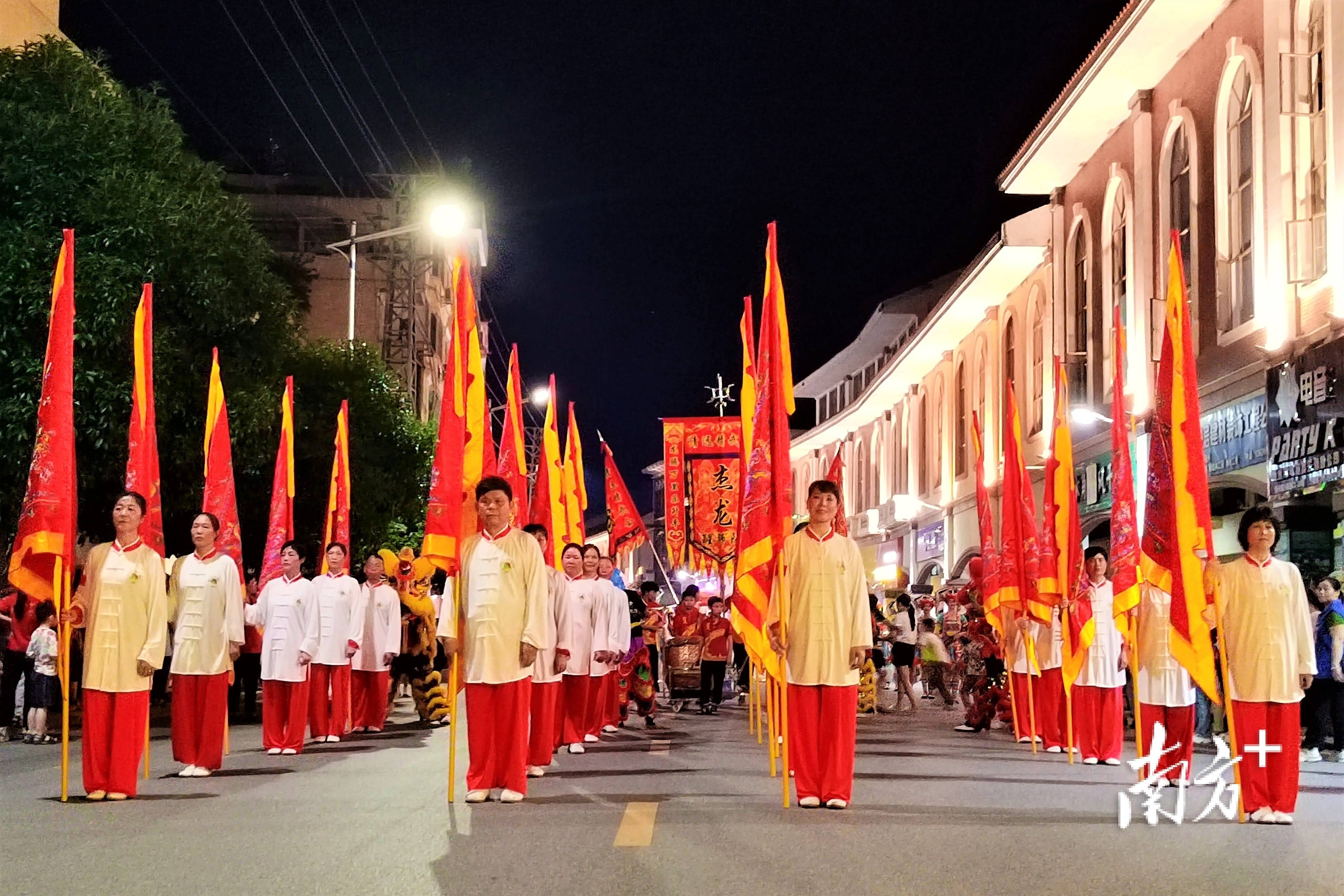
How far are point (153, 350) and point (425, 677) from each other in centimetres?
538

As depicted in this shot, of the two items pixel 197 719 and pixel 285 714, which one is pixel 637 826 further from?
pixel 285 714

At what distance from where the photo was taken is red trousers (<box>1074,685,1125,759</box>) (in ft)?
46.2

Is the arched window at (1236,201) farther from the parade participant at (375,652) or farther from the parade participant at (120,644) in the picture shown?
the parade participant at (120,644)

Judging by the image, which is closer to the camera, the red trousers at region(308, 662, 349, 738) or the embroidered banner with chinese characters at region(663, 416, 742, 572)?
the red trousers at region(308, 662, 349, 738)

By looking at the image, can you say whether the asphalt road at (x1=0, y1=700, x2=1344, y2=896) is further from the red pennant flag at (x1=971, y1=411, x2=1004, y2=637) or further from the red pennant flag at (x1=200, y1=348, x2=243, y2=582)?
the red pennant flag at (x1=971, y1=411, x2=1004, y2=637)

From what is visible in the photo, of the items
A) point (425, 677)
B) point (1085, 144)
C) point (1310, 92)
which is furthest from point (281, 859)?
point (1085, 144)

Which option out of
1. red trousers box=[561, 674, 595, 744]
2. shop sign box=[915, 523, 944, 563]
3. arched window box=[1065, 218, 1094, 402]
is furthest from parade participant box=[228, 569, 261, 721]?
shop sign box=[915, 523, 944, 563]

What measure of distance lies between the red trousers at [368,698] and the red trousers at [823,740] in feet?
29.0

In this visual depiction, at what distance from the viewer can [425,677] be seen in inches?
746

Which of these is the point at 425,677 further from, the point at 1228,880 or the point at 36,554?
the point at 1228,880

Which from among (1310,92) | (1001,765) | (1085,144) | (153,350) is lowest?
(1001,765)

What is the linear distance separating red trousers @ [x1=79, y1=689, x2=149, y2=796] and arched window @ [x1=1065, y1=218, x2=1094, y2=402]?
772 inches

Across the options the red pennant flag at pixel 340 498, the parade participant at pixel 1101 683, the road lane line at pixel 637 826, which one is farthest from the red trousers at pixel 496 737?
the red pennant flag at pixel 340 498

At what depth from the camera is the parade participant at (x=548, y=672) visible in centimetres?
1190
